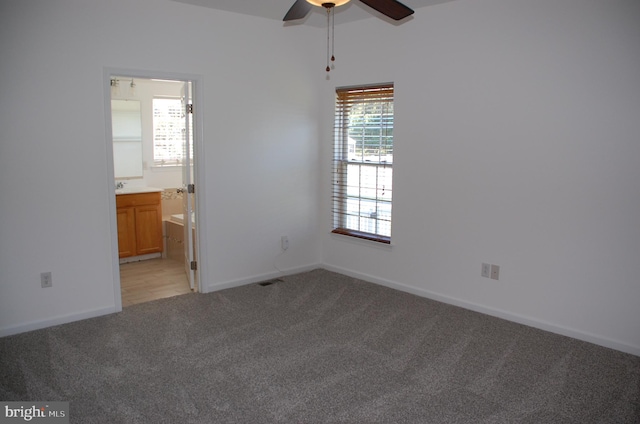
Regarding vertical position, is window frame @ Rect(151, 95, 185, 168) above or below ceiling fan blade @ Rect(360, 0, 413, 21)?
below

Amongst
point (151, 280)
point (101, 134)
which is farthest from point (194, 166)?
point (151, 280)

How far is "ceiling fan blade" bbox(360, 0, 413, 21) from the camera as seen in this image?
2.74m

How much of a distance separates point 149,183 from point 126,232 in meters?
0.89

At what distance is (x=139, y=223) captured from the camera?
228 inches

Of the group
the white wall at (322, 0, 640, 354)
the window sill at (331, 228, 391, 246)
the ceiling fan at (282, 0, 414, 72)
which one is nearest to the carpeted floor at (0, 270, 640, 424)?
the white wall at (322, 0, 640, 354)

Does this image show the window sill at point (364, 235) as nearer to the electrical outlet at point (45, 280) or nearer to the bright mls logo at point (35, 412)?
the electrical outlet at point (45, 280)

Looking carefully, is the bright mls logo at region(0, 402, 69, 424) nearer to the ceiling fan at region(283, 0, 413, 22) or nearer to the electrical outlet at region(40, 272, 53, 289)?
the electrical outlet at region(40, 272, 53, 289)

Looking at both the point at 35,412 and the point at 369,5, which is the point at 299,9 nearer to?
the point at 369,5

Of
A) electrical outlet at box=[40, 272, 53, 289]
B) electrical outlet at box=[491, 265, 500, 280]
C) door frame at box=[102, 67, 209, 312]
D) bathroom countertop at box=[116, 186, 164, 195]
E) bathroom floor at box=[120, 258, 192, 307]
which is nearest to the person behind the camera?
electrical outlet at box=[40, 272, 53, 289]

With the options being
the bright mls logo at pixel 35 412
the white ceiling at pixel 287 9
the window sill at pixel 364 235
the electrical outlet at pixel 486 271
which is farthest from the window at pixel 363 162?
the bright mls logo at pixel 35 412

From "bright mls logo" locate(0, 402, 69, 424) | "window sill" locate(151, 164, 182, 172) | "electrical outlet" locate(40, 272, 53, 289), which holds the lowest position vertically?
"bright mls logo" locate(0, 402, 69, 424)

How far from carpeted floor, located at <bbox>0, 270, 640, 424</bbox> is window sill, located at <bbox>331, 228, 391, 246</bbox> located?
75 cm

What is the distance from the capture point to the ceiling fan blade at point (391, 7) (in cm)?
274

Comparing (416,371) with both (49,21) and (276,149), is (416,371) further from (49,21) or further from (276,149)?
(49,21)
